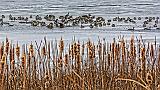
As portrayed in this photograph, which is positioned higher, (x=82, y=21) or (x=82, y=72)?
(x=82, y=72)

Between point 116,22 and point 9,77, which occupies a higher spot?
point 9,77

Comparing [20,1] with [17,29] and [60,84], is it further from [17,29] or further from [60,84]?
[60,84]

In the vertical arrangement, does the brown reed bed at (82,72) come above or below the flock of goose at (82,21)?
above

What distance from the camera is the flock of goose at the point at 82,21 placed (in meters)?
19.0

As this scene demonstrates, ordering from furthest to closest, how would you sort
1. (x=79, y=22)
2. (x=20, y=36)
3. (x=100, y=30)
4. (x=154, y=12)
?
1. (x=154, y=12)
2. (x=79, y=22)
3. (x=100, y=30)
4. (x=20, y=36)

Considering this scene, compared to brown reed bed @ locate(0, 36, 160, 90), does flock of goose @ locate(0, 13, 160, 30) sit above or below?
below

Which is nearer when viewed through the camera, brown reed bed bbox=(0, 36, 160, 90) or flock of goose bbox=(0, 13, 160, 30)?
brown reed bed bbox=(0, 36, 160, 90)


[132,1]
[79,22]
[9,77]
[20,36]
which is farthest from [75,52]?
[132,1]

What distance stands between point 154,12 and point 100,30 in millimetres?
6407

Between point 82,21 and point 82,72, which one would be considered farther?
point 82,21

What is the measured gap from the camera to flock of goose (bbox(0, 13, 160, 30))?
1905cm

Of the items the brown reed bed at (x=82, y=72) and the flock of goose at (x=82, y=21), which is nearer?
the brown reed bed at (x=82, y=72)

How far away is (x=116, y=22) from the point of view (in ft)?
66.2

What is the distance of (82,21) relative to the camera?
786 inches
